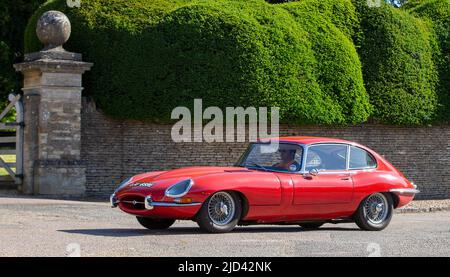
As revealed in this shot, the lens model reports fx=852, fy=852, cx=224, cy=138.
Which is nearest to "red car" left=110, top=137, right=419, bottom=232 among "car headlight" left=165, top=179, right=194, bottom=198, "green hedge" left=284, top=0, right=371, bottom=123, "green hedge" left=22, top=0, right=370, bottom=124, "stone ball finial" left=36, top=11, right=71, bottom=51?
"car headlight" left=165, top=179, right=194, bottom=198

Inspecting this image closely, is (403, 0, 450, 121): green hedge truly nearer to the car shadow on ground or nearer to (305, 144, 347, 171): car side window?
the car shadow on ground

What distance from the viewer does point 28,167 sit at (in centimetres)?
1947

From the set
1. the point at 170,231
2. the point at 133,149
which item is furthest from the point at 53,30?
the point at 170,231

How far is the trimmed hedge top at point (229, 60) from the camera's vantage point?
2006 cm

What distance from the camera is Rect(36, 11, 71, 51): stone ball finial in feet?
62.9

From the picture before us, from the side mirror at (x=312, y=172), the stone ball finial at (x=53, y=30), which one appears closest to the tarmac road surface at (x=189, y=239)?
the side mirror at (x=312, y=172)

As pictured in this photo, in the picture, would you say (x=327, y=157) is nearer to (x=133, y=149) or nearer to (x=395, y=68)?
(x=133, y=149)

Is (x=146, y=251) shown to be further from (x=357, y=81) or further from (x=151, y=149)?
(x=357, y=81)

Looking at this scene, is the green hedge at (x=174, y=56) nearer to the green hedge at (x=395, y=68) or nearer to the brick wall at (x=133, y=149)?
the brick wall at (x=133, y=149)

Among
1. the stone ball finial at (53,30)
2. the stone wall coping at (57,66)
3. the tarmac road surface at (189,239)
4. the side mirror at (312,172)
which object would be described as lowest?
the tarmac road surface at (189,239)

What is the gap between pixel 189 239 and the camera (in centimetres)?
1084

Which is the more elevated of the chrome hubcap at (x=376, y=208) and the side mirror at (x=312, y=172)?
the side mirror at (x=312, y=172)

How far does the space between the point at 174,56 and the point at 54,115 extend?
3.14m
